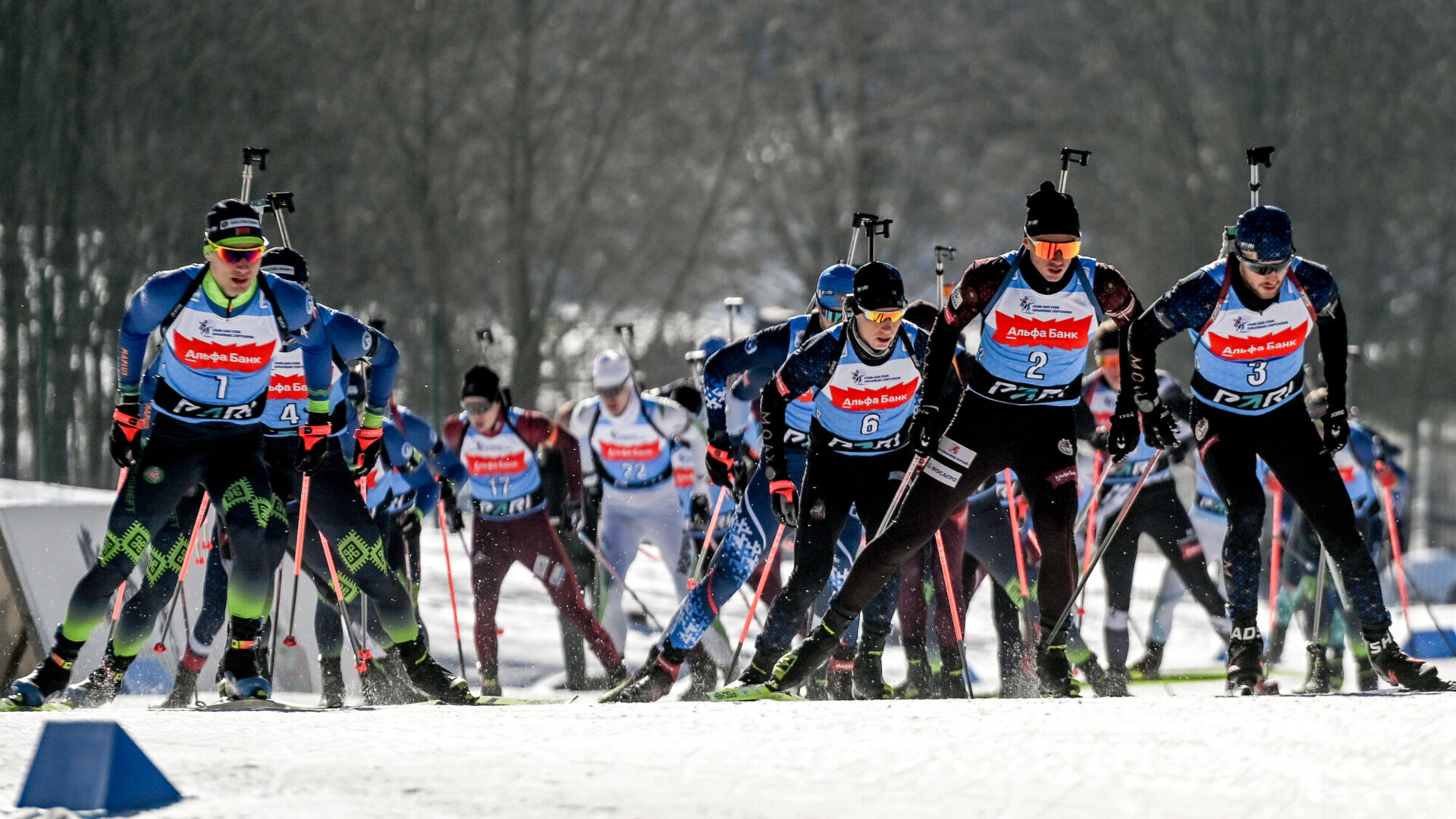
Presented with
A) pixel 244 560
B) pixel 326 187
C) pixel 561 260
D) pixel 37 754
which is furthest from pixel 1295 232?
pixel 37 754

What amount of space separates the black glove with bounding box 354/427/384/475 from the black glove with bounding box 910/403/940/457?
7.75 feet

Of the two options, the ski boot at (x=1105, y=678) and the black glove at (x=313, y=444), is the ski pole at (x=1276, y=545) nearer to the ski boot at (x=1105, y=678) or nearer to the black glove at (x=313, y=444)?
the ski boot at (x=1105, y=678)

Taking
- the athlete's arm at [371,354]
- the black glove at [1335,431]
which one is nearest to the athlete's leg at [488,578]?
the athlete's arm at [371,354]

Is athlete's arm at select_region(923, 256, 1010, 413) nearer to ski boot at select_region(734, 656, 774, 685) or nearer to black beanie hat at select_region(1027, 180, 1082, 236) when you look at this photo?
black beanie hat at select_region(1027, 180, 1082, 236)

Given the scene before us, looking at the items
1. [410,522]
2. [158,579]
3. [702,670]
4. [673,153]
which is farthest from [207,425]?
[673,153]

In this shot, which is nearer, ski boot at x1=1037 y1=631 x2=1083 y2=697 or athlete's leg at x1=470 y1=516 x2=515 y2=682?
ski boot at x1=1037 y1=631 x2=1083 y2=697

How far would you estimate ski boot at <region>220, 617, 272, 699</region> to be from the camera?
6480 mm

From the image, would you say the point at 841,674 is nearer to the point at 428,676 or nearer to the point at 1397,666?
the point at 428,676

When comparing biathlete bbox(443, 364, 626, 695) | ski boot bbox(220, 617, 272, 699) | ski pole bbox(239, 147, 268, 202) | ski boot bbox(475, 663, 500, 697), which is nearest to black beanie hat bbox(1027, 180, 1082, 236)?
ski boot bbox(220, 617, 272, 699)

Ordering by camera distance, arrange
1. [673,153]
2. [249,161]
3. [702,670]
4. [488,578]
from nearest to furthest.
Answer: [249,161] < [702,670] < [488,578] < [673,153]

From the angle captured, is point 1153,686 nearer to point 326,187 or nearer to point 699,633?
point 699,633

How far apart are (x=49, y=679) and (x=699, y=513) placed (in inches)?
182

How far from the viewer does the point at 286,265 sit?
8109mm

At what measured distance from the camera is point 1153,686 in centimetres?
977
